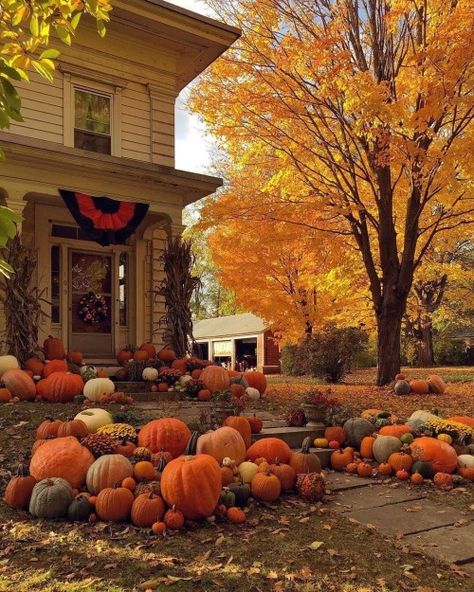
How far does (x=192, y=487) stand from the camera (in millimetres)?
3848

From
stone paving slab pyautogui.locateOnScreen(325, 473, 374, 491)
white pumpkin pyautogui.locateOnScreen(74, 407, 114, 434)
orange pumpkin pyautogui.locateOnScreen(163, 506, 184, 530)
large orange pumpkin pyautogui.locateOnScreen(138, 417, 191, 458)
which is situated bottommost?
stone paving slab pyautogui.locateOnScreen(325, 473, 374, 491)

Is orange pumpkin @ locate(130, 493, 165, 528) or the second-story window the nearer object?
orange pumpkin @ locate(130, 493, 165, 528)

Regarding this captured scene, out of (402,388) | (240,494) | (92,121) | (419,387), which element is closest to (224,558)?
(240,494)

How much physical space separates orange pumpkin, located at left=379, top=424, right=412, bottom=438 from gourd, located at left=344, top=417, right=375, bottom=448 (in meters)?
0.13

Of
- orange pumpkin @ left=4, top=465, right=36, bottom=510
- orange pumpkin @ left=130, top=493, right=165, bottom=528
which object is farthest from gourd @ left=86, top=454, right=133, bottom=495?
orange pumpkin @ left=4, top=465, right=36, bottom=510

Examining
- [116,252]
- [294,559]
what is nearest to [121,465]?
[294,559]

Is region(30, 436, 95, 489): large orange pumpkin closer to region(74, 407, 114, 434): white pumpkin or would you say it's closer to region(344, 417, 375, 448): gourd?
region(74, 407, 114, 434): white pumpkin

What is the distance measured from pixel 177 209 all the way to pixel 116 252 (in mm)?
1604

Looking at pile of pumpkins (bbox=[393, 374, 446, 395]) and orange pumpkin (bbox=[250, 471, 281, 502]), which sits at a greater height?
pile of pumpkins (bbox=[393, 374, 446, 395])

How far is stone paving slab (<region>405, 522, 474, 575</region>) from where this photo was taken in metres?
3.47

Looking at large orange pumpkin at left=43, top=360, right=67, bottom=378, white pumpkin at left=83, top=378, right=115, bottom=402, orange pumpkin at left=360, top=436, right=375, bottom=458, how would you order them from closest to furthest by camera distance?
orange pumpkin at left=360, top=436, right=375, bottom=458, white pumpkin at left=83, top=378, right=115, bottom=402, large orange pumpkin at left=43, top=360, right=67, bottom=378

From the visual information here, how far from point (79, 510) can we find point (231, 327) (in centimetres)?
3019

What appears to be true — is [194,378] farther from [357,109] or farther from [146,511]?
[357,109]

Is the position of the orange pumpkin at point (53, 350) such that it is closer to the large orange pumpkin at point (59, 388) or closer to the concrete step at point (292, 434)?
the large orange pumpkin at point (59, 388)
